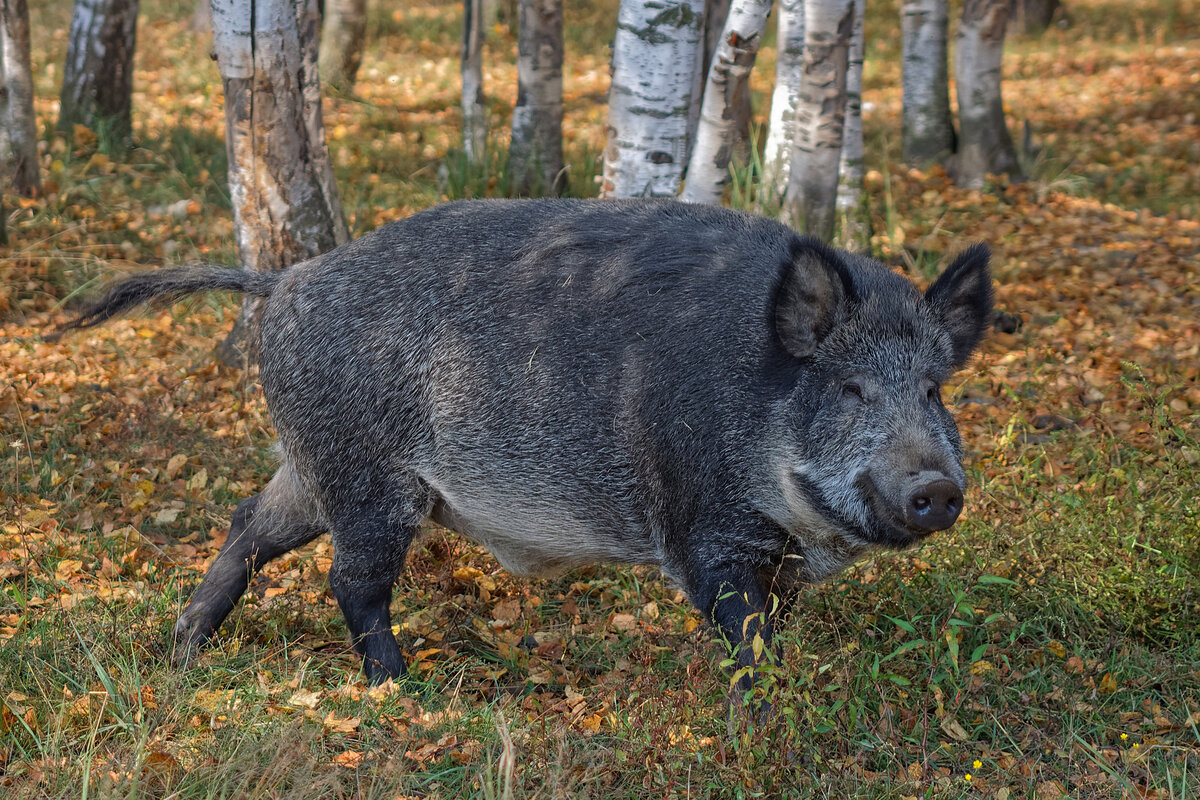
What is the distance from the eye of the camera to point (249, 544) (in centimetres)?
422

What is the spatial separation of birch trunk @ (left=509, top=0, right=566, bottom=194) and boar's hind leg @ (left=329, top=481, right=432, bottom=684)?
16.3 feet

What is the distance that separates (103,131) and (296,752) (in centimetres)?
766

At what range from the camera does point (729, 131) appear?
634cm

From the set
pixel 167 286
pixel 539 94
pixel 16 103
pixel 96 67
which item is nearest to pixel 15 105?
pixel 16 103

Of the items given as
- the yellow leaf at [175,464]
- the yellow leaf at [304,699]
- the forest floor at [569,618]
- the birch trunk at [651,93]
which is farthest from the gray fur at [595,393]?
the birch trunk at [651,93]

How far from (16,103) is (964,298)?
651 centimetres

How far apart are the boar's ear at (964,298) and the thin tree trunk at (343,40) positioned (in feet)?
34.5

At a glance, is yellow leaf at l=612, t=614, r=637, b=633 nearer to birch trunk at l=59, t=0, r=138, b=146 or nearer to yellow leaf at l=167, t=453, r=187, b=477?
yellow leaf at l=167, t=453, r=187, b=477

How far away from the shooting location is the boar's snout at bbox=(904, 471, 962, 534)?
10.1 ft

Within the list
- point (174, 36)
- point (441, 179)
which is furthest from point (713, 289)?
point (174, 36)

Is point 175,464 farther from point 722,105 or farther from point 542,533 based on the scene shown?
point 722,105

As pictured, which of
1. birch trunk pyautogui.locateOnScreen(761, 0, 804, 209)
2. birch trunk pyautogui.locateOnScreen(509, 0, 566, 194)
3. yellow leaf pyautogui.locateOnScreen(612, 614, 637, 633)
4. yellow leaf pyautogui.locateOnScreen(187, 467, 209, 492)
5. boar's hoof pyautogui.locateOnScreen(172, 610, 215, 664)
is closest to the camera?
boar's hoof pyautogui.locateOnScreen(172, 610, 215, 664)

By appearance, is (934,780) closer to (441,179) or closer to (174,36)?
(441,179)

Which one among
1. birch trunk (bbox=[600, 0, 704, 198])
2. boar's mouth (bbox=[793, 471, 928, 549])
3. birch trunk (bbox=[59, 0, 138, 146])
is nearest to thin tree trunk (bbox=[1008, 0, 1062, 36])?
birch trunk (bbox=[59, 0, 138, 146])
